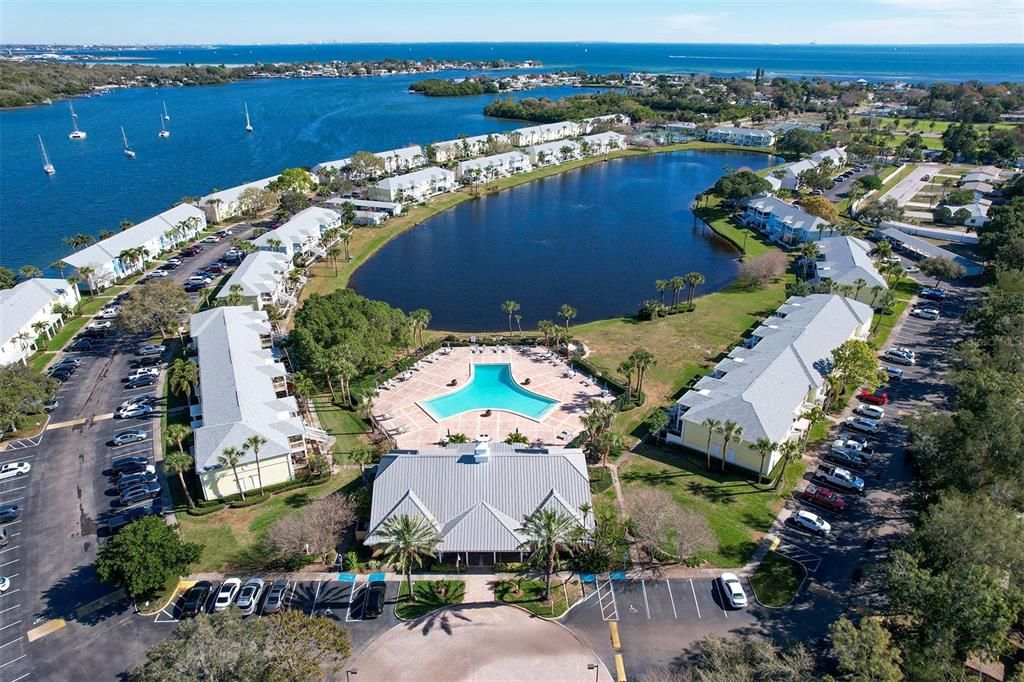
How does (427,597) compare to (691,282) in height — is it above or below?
below

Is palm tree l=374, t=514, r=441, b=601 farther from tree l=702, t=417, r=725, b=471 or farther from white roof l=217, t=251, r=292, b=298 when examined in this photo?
white roof l=217, t=251, r=292, b=298

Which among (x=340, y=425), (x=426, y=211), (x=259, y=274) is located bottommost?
(x=340, y=425)

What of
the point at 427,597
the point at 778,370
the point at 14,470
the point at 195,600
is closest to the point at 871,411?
the point at 778,370

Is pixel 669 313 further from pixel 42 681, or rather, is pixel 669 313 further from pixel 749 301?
pixel 42 681

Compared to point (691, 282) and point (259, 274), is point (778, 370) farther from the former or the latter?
point (259, 274)

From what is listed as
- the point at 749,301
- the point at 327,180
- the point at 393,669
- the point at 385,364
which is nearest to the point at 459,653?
the point at 393,669

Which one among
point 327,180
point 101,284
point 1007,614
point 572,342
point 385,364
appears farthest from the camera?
point 327,180

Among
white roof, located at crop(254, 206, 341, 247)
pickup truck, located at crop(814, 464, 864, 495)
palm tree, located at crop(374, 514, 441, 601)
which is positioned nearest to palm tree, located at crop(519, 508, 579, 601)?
palm tree, located at crop(374, 514, 441, 601)

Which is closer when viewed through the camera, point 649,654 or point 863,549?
point 649,654
